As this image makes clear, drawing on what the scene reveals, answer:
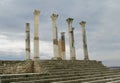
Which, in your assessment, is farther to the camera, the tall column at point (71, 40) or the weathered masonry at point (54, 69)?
the tall column at point (71, 40)

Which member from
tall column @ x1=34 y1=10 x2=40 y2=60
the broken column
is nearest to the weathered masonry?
tall column @ x1=34 y1=10 x2=40 y2=60

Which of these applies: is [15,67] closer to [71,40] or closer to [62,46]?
[71,40]

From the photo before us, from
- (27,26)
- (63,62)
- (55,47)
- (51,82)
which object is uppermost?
(27,26)

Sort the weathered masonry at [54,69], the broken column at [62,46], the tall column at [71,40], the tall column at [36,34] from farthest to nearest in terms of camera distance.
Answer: the broken column at [62,46], the tall column at [71,40], the tall column at [36,34], the weathered masonry at [54,69]

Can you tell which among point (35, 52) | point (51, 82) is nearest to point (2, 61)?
point (35, 52)

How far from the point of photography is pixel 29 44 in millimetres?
25656

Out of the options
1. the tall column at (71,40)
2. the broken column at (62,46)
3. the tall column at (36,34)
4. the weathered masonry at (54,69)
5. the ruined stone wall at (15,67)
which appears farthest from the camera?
the broken column at (62,46)

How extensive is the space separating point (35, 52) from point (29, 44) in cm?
306

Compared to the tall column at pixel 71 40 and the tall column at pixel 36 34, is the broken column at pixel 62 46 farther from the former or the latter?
the tall column at pixel 36 34

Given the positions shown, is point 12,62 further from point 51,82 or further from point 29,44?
point 51,82

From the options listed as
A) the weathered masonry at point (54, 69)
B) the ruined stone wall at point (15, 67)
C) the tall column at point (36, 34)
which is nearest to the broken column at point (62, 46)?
the weathered masonry at point (54, 69)

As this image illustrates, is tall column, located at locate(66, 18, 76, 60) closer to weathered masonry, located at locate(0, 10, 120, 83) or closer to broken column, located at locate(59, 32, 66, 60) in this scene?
weathered masonry, located at locate(0, 10, 120, 83)

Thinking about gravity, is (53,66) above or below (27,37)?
below

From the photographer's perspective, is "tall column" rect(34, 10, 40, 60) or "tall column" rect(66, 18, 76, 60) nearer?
"tall column" rect(34, 10, 40, 60)
